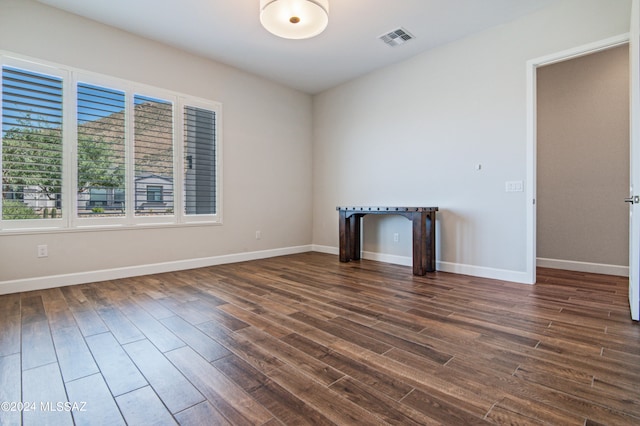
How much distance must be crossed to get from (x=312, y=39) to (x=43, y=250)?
12.0 ft

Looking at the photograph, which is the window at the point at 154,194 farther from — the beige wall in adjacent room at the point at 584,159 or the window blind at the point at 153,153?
the beige wall in adjacent room at the point at 584,159

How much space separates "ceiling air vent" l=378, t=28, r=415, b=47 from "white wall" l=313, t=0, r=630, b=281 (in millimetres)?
492

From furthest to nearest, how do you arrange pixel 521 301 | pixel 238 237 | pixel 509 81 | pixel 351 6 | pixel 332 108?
pixel 332 108
pixel 238 237
pixel 509 81
pixel 351 6
pixel 521 301

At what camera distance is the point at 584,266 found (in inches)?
151

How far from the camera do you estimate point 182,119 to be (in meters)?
3.96

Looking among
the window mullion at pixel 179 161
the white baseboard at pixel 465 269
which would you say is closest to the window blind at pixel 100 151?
the window mullion at pixel 179 161

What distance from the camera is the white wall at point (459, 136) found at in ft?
10.5

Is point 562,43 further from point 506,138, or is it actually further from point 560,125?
point 560,125

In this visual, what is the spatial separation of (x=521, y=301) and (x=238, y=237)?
3.53m

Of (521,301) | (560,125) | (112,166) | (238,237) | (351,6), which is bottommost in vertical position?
(521,301)

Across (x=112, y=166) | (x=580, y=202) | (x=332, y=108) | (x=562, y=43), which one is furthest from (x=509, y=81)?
(x=112, y=166)

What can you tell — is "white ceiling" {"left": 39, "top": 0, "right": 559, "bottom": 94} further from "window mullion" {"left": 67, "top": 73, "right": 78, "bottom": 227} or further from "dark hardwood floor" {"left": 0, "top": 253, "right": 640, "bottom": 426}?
"dark hardwood floor" {"left": 0, "top": 253, "right": 640, "bottom": 426}

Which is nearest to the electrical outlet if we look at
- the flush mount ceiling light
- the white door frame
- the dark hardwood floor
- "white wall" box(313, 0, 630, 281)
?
the dark hardwood floor

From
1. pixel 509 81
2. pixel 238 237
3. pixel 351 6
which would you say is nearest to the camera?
pixel 351 6
